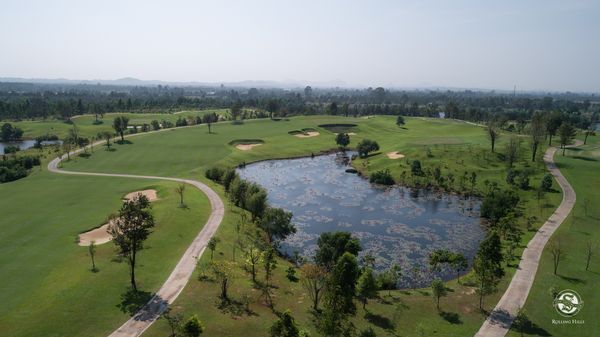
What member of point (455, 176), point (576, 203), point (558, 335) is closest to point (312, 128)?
point (455, 176)

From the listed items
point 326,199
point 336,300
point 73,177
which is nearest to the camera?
point 336,300

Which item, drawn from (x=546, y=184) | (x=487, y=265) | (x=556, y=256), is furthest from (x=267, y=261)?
(x=546, y=184)

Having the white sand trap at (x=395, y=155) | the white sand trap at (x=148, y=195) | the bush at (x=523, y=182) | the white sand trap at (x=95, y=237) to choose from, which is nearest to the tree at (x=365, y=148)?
the white sand trap at (x=395, y=155)

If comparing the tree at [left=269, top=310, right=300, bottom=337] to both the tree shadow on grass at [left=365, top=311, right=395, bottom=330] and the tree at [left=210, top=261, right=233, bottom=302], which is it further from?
the tree at [left=210, top=261, right=233, bottom=302]

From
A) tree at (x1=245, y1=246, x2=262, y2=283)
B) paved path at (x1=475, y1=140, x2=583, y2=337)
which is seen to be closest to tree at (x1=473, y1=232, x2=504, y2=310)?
paved path at (x1=475, y1=140, x2=583, y2=337)

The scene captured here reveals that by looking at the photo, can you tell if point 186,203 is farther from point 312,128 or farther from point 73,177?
point 312,128

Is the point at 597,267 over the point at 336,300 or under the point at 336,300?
under
